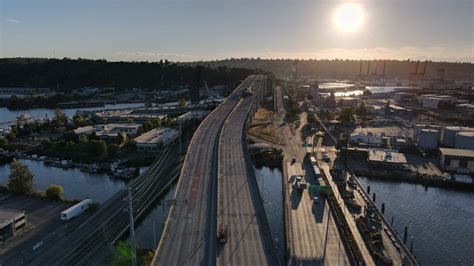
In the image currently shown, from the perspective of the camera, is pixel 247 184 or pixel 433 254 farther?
pixel 247 184

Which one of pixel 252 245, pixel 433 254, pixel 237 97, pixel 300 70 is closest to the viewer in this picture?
pixel 252 245

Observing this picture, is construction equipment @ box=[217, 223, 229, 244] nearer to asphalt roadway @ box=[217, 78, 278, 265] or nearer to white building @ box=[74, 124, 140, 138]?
asphalt roadway @ box=[217, 78, 278, 265]

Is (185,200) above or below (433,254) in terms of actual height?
above

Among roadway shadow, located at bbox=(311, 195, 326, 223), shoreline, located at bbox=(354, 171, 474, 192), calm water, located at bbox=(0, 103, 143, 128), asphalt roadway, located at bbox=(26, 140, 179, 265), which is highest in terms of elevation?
roadway shadow, located at bbox=(311, 195, 326, 223)

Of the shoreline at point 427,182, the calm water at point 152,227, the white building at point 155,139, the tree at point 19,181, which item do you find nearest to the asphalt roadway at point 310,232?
the shoreline at point 427,182

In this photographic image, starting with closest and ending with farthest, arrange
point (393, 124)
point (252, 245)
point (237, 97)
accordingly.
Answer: point (252, 245), point (393, 124), point (237, 97)

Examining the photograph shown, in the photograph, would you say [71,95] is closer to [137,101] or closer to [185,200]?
[137,101]

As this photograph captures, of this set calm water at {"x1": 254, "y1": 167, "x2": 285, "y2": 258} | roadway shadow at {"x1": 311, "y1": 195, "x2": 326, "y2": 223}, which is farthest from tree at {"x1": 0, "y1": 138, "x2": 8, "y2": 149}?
roadway shadow at {"x1": 311, "y1": 195, "x2": 326, "y2": 223}

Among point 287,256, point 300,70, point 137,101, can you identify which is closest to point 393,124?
point 287,256
